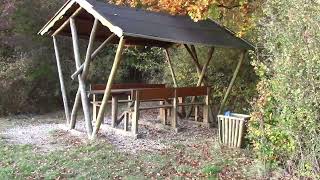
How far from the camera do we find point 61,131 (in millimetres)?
11430

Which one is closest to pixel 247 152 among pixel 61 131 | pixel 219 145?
pixel 219 145

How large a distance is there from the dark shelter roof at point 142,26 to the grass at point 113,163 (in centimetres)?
261

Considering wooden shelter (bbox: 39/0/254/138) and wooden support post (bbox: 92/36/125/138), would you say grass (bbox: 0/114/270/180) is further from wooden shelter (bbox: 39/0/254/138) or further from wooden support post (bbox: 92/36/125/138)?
wooden shelter (bbox: 39/0/254/138)

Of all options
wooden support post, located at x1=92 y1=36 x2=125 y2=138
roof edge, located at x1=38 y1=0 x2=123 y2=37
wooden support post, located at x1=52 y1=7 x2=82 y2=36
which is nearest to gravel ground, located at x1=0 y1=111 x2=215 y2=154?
wooden support post, located at x1=92 y1=36 x2=125 y2=138

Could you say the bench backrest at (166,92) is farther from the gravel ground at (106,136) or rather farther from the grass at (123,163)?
the grass at (123,163)

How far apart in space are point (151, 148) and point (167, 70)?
7704 millimetres

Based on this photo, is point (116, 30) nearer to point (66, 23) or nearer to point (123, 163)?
point (66, 23)

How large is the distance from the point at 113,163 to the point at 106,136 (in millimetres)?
2397

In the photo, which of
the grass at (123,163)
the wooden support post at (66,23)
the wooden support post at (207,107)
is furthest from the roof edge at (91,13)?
the wooden support post at (207,107)

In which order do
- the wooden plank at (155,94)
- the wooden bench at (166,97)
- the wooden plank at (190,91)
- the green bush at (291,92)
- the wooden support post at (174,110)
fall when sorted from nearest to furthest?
the green bush at (291,92), the wooden bench at (166,97), the wooden plank at (155,94), the wooden support post at (174,110), the wooden plank at (190,91)

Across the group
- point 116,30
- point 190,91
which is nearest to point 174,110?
point 190,91

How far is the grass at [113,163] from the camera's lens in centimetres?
760

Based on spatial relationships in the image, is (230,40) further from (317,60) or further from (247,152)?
(317,60)

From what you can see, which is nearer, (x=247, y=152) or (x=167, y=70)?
(x=247, y=152)
